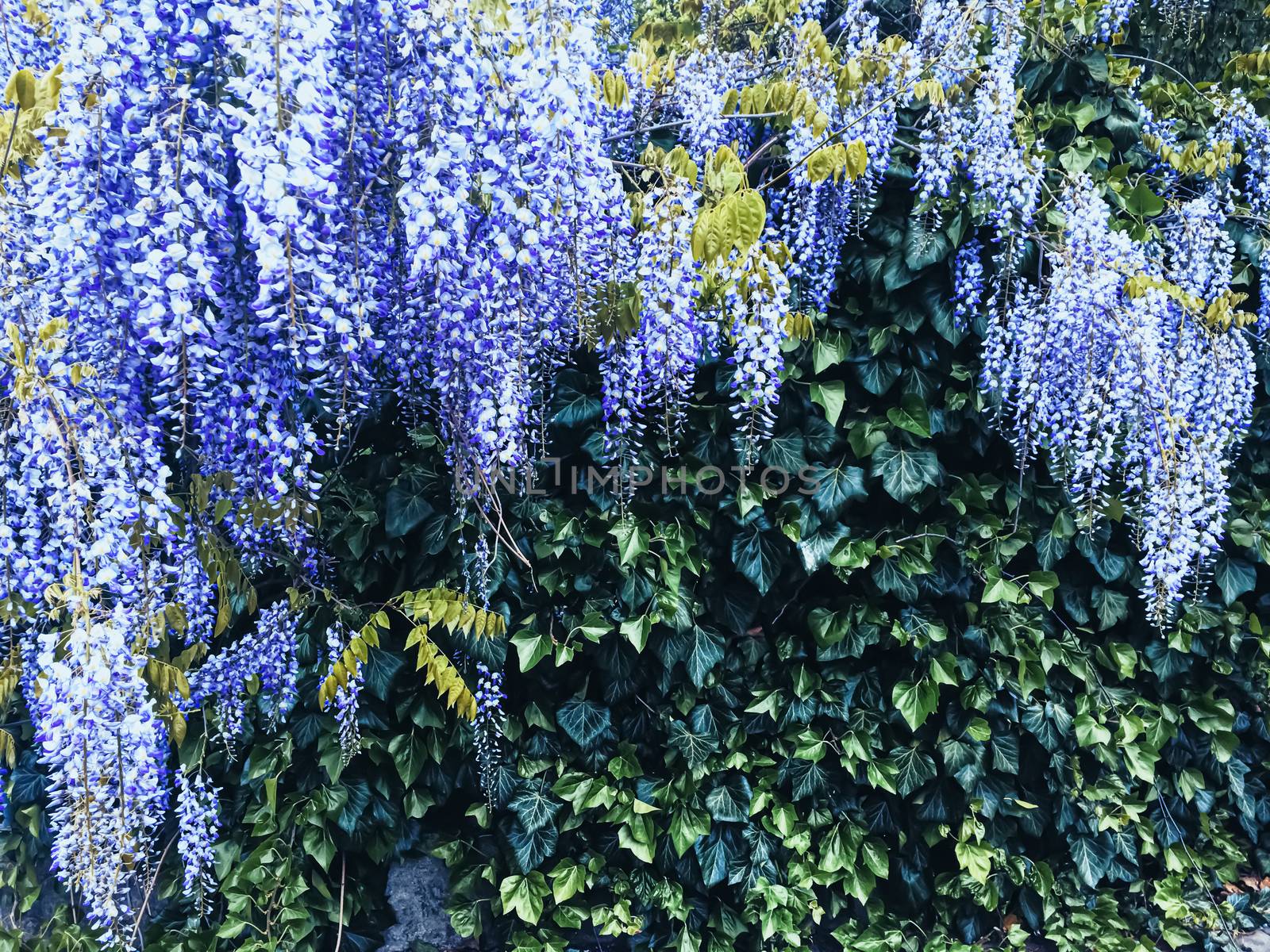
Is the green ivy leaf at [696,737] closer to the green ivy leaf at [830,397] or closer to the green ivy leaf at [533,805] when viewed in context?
the green ivy leaf at [533,805]

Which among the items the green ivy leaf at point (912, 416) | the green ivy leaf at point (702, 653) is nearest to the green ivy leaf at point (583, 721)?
the green ivy leaf at point (702, 653)

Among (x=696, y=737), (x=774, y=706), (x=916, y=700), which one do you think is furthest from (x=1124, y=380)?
(x=696, y=737)

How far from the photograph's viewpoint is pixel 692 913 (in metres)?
2.57

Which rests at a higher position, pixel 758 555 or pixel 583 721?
pixel 758 555

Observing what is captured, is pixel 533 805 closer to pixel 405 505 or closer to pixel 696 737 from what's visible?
pixel 696 737

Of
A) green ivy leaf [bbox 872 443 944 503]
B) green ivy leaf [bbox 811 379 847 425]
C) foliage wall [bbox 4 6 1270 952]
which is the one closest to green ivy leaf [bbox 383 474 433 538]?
foliage wall [bbox 4 6 1270 952]

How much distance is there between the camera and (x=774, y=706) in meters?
2.62

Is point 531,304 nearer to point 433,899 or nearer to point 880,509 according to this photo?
point 880,509

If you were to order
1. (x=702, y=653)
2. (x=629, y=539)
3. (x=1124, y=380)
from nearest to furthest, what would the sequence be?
(x=1124, y=380) < (x=629, y=539) < (x=702, y=653)

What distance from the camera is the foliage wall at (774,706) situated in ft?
8.00

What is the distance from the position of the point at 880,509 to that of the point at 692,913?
1480 mm

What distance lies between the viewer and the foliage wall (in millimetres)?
2438

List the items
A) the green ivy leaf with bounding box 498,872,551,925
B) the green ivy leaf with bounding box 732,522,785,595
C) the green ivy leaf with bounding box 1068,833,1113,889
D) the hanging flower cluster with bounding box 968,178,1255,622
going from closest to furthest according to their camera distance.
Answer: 1. the hanging flower cluster with bounding box 968,178,1255,622
2. the green ivy leaf with bounding box 498,872,551,925
3. the green ivy leaf with bounding box 732,522,785,595
4. the green ivy leaf with bounding box 1068,833,1113,889

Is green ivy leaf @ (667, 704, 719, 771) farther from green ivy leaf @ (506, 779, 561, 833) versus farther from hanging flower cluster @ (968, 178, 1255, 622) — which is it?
hanging flower cluster @ (968, 178, 1255, 622)
